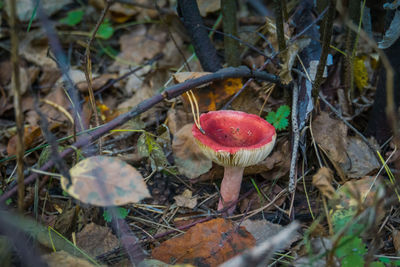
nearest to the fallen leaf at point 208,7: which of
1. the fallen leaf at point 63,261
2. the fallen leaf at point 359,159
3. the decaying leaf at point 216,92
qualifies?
the decaying leaf at point 216,92

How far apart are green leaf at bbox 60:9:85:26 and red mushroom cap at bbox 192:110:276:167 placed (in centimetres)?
233

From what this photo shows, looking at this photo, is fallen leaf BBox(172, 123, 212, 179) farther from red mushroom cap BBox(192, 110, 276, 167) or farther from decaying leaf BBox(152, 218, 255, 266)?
decaying leaf BBox(152, 218, 255, 266)

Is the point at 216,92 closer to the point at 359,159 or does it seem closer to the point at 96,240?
the point at 359,159

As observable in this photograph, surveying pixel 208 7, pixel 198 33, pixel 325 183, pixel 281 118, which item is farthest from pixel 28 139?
pixel 325 183

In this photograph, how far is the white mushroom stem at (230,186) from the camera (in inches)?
76.3

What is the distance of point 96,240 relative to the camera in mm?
1871

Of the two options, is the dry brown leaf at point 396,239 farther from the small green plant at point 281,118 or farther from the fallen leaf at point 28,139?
the fallen leaf at point 28,139

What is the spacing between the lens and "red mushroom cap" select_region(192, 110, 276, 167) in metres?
1.67

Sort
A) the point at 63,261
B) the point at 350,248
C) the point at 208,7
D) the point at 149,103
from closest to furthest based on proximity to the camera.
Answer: the point at 350,248, the point at 63,261, the point at 149,103, the point at 208,7

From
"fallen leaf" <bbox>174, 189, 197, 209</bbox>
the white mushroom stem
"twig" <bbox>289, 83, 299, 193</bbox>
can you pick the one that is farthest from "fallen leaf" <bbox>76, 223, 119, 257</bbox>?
"twig" <bbox>289, 83, 299, 193</bbox>

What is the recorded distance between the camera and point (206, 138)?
174 cm

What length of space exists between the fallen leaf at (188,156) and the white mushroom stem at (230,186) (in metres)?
0.18

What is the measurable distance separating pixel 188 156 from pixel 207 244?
2.08ft

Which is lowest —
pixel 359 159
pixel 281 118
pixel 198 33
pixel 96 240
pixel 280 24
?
pixel 96 240
